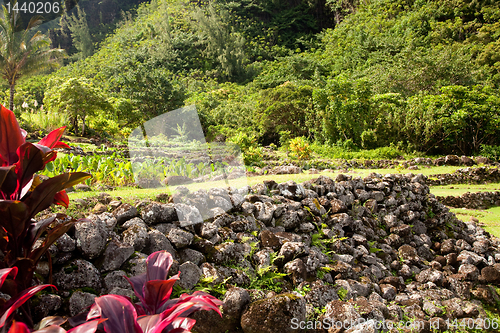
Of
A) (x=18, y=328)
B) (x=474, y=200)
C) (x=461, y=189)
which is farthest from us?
(x=461, y=189)

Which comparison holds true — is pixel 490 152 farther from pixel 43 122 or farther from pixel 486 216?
pixel 43 122

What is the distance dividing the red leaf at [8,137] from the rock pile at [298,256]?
702mm

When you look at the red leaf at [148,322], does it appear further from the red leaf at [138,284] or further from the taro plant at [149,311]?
the red leaf at [138,284]

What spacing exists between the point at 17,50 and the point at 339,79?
16121mm

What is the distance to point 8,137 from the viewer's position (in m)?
1.56

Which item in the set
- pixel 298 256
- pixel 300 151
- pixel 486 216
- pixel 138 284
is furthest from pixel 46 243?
pixel 486 216

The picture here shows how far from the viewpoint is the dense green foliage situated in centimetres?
1105

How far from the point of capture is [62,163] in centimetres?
377

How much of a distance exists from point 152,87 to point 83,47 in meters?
27.8

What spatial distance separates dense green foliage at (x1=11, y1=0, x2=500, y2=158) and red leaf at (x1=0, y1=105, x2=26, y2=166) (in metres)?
6.58

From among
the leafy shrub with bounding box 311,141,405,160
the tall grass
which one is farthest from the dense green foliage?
the tall grass

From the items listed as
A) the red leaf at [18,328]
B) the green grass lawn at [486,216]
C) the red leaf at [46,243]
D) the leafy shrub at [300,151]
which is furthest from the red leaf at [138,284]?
the leafy shrub at [300,151]

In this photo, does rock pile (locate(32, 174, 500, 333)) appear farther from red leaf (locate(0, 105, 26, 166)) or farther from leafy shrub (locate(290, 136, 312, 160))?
leafy shrub (locate(290, 136, 312, 160))

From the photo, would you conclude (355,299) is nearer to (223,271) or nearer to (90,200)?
(223,271)
